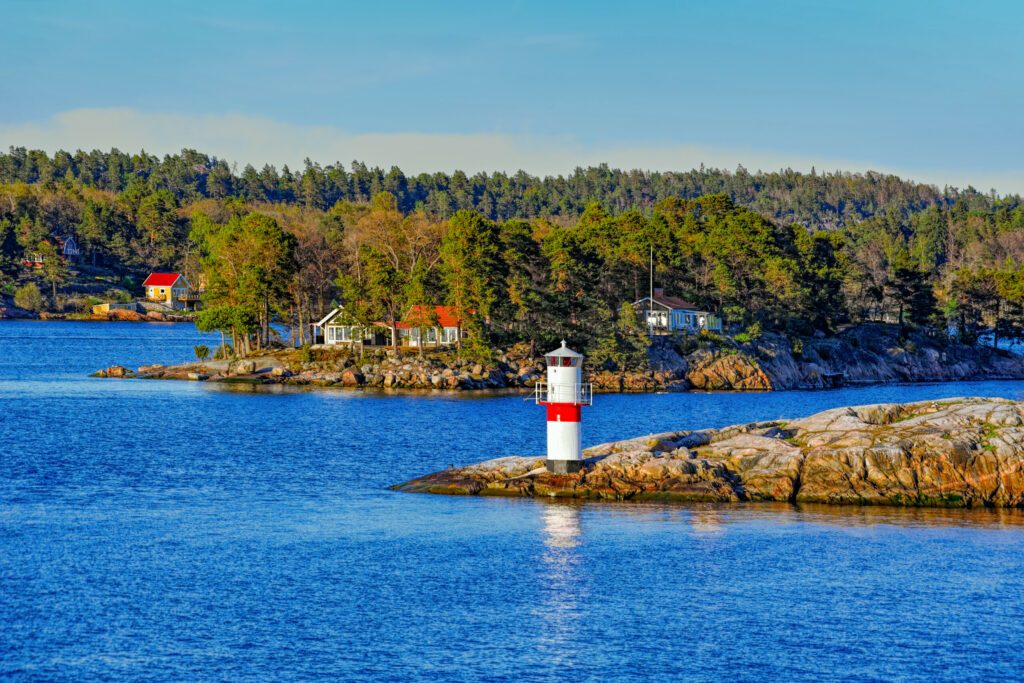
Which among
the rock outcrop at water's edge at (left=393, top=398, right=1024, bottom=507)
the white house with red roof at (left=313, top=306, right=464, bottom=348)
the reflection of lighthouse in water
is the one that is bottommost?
the reflection of lighthouse in water

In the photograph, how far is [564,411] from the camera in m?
45.0

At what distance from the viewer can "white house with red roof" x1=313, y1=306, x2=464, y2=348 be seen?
104 metres

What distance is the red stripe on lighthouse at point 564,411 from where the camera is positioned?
44875mm

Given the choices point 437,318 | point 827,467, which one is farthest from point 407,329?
point 827,467

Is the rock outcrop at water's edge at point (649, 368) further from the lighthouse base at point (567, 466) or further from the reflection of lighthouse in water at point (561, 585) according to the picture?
the reflection of lighthouse in water at point (561, 585)

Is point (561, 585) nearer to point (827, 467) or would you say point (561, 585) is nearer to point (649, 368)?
point (827, 467)

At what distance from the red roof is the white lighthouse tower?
2294 inches

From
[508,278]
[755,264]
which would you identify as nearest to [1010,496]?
[508,278]

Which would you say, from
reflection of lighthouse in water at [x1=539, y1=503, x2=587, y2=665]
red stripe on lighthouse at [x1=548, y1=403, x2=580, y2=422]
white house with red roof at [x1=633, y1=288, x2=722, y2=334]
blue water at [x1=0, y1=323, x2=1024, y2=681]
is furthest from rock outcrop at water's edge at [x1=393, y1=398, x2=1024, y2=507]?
white house with red roof at [x1=633, y1=288, x2=722, y2=334]

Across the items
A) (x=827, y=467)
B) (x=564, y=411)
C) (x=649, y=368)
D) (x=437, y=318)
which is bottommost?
(x=827, y=467)

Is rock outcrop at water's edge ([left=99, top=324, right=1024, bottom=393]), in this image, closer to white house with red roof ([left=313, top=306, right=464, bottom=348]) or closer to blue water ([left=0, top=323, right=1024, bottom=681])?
white house with red roof ([left=313, top=306, right=464, bottom=348])

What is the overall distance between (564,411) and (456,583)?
13.2 m

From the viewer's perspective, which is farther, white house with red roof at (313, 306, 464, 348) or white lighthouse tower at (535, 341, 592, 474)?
white house with red roof at (313, 306, 464, 348)

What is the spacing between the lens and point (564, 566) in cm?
3484
